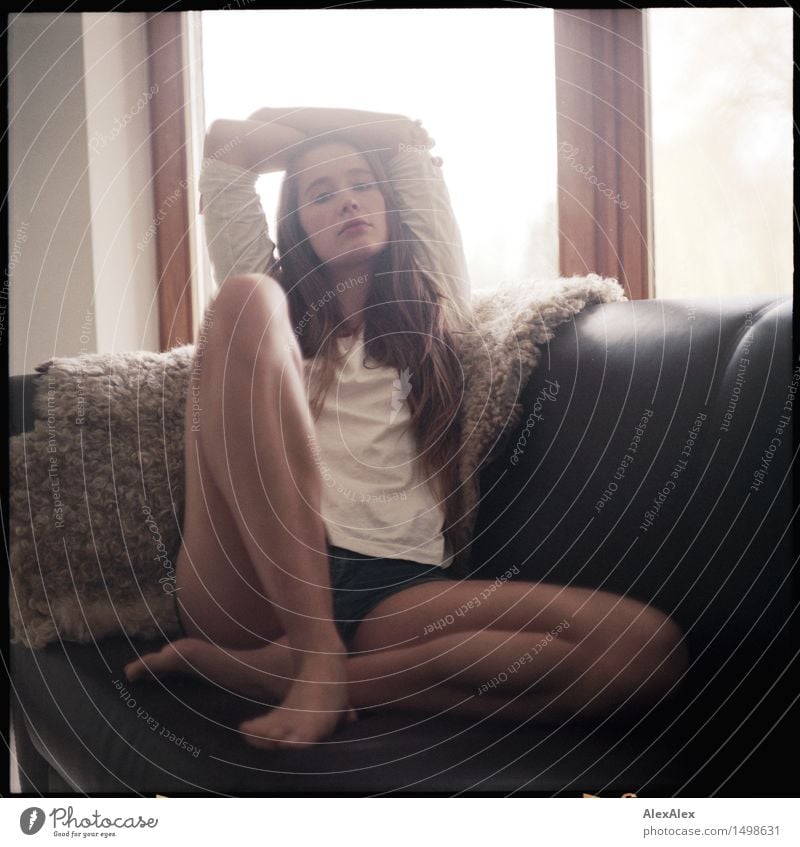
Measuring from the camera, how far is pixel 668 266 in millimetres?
665

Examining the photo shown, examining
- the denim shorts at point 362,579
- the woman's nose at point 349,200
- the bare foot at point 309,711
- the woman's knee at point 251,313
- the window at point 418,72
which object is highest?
the window at point 418,72

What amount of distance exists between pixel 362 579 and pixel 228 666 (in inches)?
4.9

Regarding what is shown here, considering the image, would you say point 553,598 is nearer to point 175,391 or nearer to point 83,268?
point 175,391

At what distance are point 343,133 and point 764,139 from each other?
34cm

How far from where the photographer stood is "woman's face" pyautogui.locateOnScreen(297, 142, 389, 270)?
62cm

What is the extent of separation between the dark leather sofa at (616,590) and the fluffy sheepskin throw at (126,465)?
0.07ft

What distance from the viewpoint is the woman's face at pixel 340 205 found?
0.62 metres

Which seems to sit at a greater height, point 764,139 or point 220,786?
point 764,139

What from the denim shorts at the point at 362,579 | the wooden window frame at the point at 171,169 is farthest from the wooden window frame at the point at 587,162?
the denim shorts at the point at 362,579

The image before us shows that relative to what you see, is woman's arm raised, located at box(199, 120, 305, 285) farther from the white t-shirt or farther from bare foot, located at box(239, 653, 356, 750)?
bare foot, located at box(239, 653, 356, 750)

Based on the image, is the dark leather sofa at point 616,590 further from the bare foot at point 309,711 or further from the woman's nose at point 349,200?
the woman's nose at point 349,200
